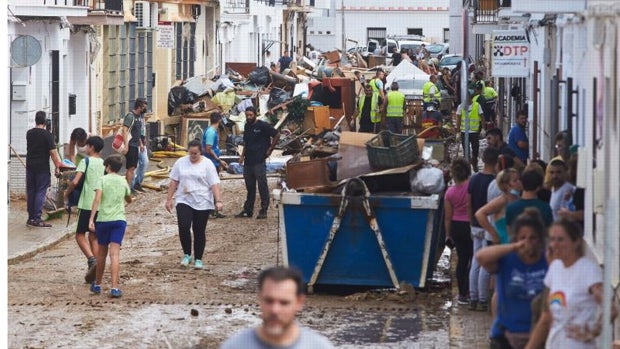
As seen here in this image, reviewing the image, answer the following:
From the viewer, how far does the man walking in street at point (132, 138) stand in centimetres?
2321

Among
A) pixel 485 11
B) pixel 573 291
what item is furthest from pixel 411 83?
pixel 573 291

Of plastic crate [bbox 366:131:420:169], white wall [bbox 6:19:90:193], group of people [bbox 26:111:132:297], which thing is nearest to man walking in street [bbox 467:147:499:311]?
plastic crate [bbox 366:131:420:169]

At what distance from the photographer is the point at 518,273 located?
30.1ft

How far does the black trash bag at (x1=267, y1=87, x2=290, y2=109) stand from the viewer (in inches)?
1395

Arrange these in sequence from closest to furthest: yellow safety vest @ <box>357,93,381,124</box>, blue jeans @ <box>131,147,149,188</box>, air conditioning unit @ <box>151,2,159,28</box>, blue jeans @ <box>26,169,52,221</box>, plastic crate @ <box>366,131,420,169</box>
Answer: plastic crate @ <box>366,131,420,169</box>
blue jeans @ <box>26,169,52,221</box>
blue jeans @ <box>131,147,149,188</box>
yellow safety vest @ <box>357,93,381,124</box>
air conditioning unit @ <box>151,2,159,28</box>

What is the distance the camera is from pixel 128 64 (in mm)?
33438

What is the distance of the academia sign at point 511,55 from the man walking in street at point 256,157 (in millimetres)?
3525

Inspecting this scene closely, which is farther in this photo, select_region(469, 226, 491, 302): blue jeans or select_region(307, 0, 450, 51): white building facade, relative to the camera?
select_region(307, 0, 450, 51): white building facade

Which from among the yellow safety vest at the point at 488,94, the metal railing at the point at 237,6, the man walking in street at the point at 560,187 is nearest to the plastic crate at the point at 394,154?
the man walking in street at the point at 560,187

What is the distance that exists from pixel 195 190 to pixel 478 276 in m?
3.79

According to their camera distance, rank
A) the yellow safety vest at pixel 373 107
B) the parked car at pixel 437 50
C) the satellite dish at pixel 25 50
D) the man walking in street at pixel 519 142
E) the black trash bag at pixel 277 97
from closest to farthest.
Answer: the man walking in street at pixel 519 142, the satellite dish at pixel 25 50, the yellow safety vest at pixel 373 107, the black trash bag at pixel 277 97, the parked car at pixel 437 50

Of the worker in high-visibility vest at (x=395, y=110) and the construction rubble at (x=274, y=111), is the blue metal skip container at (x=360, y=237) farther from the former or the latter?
the worker in high-visibility vest at (x=395, y=110)

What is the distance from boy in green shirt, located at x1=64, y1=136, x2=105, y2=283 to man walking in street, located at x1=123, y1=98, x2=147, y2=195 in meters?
7.02

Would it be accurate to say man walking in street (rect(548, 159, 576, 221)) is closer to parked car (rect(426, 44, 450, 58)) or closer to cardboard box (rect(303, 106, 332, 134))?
cardboard box (rect(303, 106, 332, 134))
